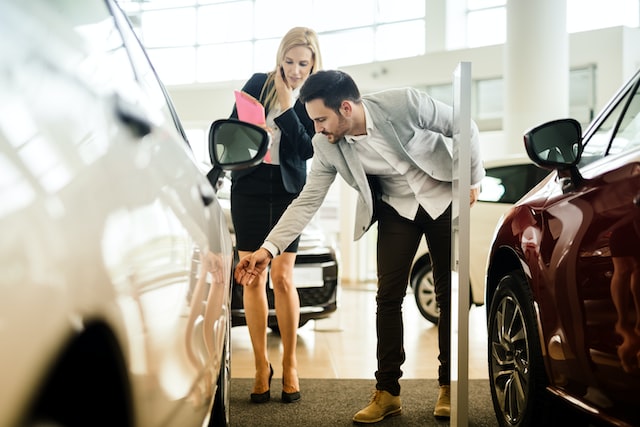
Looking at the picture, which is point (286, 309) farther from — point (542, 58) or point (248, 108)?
point (542, 58)

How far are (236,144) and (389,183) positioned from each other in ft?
4.42

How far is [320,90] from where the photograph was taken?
291 cm

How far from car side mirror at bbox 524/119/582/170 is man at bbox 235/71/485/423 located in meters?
0.80

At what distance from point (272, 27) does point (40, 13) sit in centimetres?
1542

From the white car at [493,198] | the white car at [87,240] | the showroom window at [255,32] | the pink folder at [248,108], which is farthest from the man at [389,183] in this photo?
the showroom window at [255,32]

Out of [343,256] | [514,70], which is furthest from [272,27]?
[514,70]

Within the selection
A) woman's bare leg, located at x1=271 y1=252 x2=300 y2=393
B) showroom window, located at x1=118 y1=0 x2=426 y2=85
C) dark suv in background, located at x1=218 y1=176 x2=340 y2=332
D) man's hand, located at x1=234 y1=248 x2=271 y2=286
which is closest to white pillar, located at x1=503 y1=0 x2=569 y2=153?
showroom window, located at x1=118 y1=0 x2=426 y2=85

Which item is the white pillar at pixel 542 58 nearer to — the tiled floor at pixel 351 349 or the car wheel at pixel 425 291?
the tiled floor at pixel 351 349

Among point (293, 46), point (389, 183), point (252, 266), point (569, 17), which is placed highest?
point (569, 17)

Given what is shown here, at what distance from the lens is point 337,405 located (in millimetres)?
3471

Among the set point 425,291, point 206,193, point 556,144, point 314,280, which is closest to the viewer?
point 206,193

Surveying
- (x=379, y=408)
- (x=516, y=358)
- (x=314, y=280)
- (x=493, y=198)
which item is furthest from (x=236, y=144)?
(x=493, y=198)

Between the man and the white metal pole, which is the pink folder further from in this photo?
the white metal pole

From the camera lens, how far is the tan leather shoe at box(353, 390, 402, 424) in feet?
10.1
